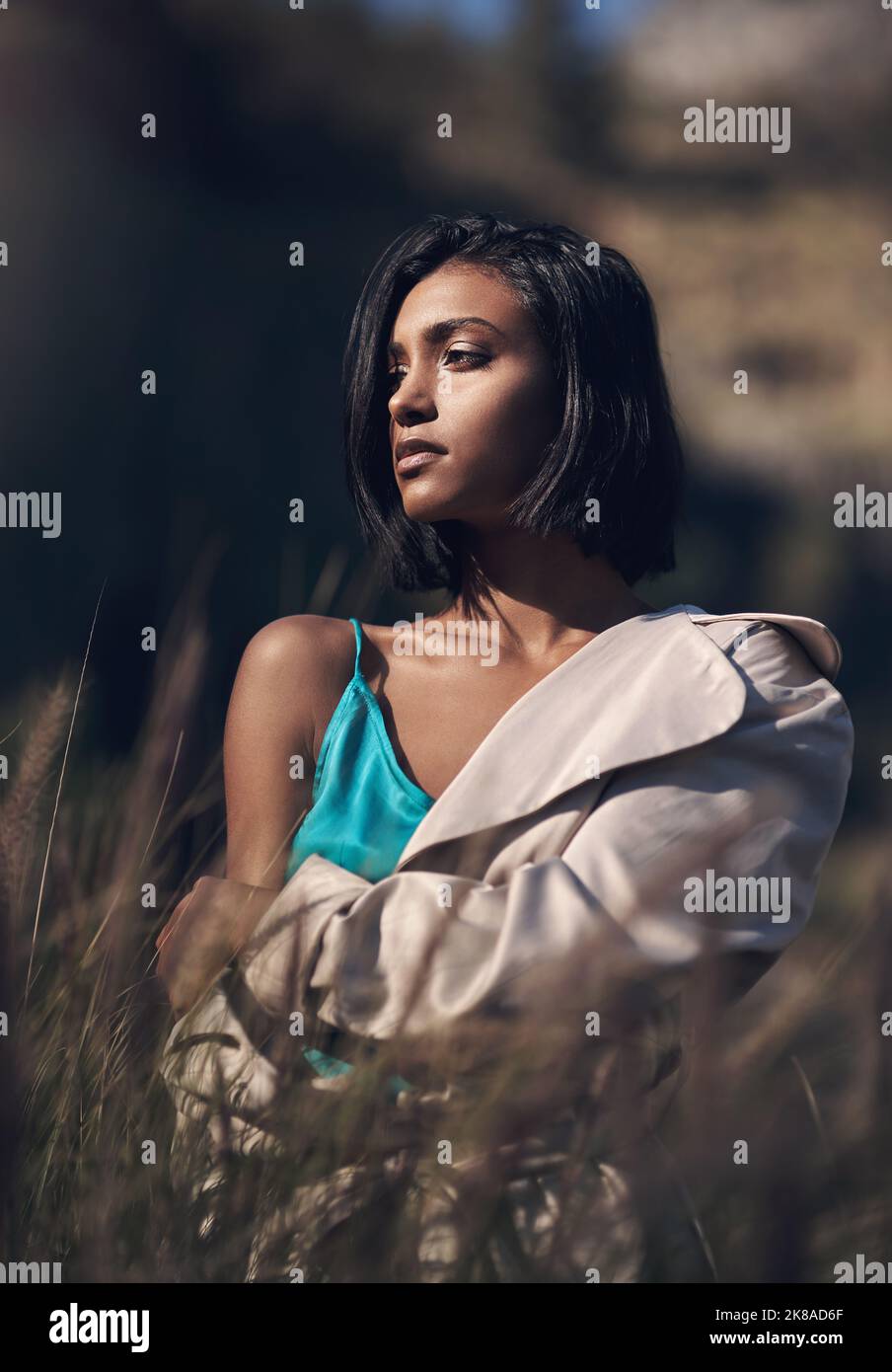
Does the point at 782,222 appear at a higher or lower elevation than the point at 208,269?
higher

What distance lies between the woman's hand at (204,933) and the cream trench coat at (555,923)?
30mm

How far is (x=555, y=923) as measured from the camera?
5.48 feet

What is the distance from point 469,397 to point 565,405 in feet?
0.57

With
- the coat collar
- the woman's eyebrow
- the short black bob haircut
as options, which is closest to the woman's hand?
the coat collar

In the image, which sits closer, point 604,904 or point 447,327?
point 604,904

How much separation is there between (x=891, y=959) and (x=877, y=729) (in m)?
3.28

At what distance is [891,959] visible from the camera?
4.21 feet

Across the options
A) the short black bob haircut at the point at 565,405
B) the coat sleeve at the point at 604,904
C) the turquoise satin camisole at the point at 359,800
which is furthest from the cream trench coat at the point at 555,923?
the short black bob haircut at the point at 565,405

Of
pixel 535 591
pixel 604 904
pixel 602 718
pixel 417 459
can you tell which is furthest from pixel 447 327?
pixel 604 904

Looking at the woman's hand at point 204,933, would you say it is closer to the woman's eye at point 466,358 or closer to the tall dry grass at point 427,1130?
the tall dry grass at point 427,1130

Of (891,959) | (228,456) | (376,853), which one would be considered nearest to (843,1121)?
(891,959)

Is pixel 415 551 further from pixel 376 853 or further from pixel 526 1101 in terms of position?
pixel 526 1101

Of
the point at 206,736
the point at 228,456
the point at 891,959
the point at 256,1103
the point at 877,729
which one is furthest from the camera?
the point at 877,729

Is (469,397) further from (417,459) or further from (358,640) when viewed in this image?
(358,640)
